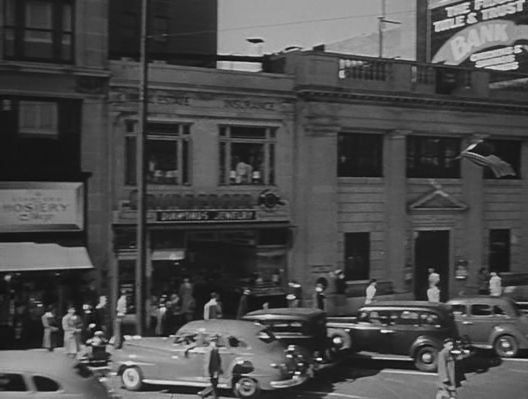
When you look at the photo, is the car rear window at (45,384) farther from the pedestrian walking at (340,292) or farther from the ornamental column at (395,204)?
the ornamental column at (395,204)

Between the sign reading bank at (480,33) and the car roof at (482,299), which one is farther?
the sign reading bank at (480,33)

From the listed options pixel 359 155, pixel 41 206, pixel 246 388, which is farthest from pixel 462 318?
pixel 41 206

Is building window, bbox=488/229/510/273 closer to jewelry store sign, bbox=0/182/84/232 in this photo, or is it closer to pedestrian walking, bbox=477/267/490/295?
pedestrian walking, bbox=477/267/490/295

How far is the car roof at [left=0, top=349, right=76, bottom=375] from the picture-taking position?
44.1 feet

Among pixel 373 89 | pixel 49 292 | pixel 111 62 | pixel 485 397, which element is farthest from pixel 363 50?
pixel 485 397

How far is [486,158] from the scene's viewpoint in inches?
1300

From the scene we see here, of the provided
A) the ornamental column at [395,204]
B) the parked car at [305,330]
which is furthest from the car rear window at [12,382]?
the ornamental column at [395,204]

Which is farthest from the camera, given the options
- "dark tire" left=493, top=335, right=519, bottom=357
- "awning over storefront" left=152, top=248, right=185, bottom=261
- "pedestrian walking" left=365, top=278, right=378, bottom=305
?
"pedestrian walking" left=365, top=278, right=378, bottom=305

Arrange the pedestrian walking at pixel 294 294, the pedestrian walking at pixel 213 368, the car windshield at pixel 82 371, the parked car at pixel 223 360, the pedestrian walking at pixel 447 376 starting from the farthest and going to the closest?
the pedestrian walking at pixel 294 294
the parked car at pixel 223 360
the pedestrian walking at pixel 213 368
the pedestrian walking at pixel 447 376
the car windshield at pixel 82 371

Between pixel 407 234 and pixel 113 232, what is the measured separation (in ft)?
38.9

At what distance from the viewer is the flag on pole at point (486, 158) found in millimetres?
32750

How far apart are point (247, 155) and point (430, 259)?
899cm

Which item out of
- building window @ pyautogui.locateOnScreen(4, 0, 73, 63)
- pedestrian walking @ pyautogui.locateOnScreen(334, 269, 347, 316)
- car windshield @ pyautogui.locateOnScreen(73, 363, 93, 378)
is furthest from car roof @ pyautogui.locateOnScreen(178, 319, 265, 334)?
pedestrian walking @ pyautogui.locateOnScreen(334, 269, 347, 316)

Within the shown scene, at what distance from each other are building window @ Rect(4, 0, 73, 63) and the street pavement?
11.2m
